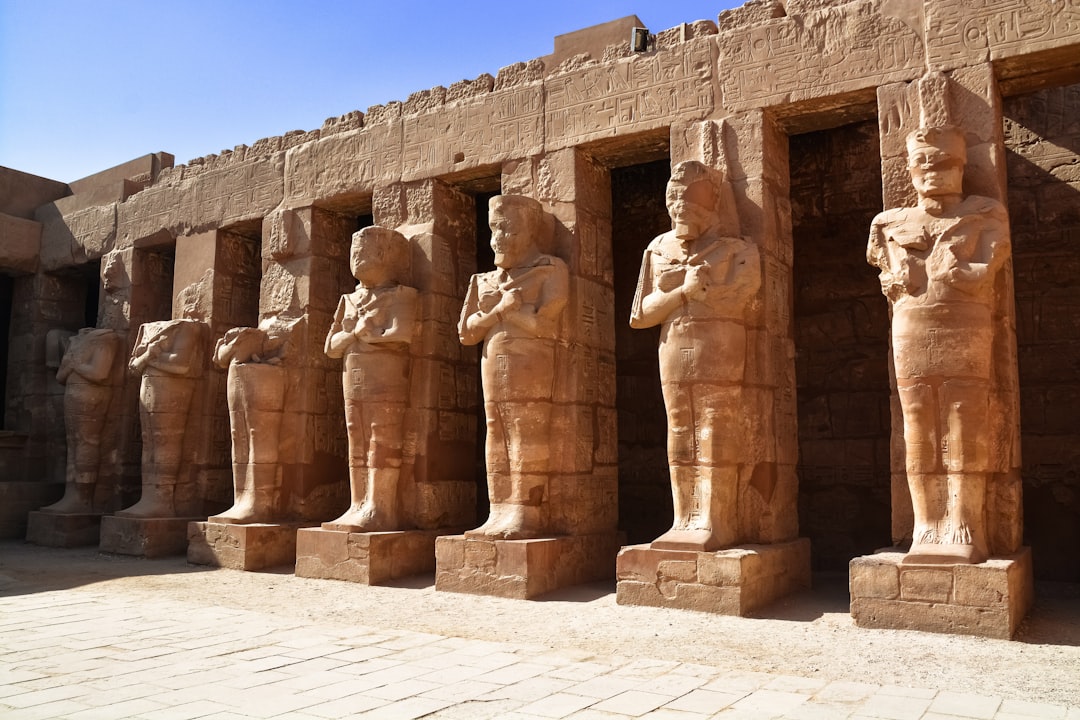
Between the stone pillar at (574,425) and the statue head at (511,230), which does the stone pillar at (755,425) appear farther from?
the statue head at (511,230)

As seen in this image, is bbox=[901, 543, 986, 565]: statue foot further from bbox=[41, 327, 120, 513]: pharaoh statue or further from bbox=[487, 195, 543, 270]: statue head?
bbox=[41, 327, 120, 513]: pharaoh statue

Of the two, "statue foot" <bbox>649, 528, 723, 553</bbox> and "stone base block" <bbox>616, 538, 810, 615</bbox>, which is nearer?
"stone base block" <bbox>616, 538, 810, 615</bbox>

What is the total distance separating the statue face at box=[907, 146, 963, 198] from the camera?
6.02 meters

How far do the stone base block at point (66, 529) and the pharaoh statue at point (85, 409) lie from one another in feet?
0.58

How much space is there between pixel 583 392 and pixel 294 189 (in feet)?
14.2

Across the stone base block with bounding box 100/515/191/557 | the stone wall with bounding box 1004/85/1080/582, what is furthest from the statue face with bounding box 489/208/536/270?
the stone base block with bounding box 100/515/191/557

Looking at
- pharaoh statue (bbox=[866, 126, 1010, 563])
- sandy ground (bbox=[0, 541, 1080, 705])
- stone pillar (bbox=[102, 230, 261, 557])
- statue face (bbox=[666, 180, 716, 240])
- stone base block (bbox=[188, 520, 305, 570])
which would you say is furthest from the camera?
stone pillar (bbox=[102, 230, 261, 557])

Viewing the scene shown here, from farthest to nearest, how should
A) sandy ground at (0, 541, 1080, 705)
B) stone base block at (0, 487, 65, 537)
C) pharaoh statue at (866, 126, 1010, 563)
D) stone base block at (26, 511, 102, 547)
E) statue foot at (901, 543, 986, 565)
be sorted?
stone base block at (0, 487, 65, 537) < stone base block at (26, 511, 102, 547) < pharaoh statue at (866, 126, 1010, 563) < statue foot at (901, 543, 986, 565) < sandy ground at (0, 541, 1080, 705)

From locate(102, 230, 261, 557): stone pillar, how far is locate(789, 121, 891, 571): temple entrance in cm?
649

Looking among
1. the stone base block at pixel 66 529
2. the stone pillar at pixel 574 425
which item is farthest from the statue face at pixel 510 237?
the stone base block at pixel 66 529

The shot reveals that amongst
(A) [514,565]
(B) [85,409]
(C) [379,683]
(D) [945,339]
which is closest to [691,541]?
(A) [514,565]

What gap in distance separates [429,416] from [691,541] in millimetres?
3092

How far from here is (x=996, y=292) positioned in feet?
20.2

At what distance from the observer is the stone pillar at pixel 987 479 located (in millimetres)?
5473
